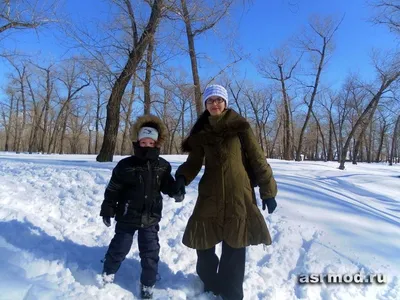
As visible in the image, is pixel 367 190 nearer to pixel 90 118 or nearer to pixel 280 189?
pixel 280 189

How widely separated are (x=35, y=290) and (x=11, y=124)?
42.8 m

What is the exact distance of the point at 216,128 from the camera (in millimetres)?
2434

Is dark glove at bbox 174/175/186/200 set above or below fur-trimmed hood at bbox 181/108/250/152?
below

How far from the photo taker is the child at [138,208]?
2.54 metres

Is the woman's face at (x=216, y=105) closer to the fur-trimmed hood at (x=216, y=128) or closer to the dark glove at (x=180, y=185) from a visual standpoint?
the fur-trimmed hood at (x=216, y=128)

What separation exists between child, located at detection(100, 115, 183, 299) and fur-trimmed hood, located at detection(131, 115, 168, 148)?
0.44 ft

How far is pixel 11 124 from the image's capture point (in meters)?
37.3

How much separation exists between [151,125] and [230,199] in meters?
1.13

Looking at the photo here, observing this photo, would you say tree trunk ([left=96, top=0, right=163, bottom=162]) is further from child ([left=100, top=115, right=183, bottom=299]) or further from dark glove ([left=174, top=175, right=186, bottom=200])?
dark glove ([left=174, top=175, right=186, bottom=200])

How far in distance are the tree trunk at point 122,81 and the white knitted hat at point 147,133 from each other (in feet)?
19.9

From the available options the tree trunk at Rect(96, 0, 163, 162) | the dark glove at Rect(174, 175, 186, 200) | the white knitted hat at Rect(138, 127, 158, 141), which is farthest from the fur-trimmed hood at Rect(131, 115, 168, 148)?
the tree trunk at Rect(96, 0, 163, 162)

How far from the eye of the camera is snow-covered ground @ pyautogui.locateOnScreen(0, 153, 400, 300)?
256 centimetres

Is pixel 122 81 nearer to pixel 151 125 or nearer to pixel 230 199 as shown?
pixel 151 125

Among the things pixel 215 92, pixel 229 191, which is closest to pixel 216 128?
pixel 215 92
